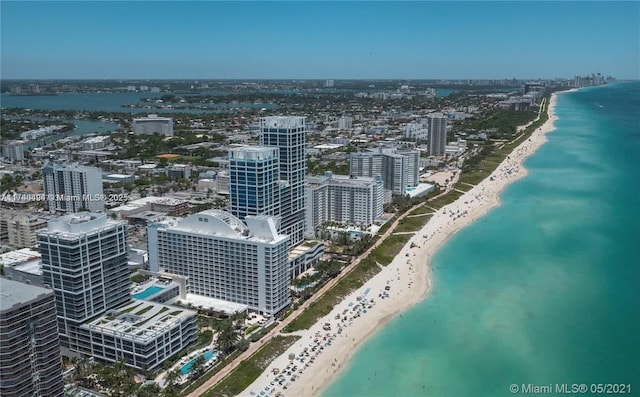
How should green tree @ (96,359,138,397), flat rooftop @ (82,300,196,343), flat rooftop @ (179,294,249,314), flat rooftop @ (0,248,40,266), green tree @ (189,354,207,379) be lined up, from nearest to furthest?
green tree @ (96,359,138,397), green tree @ (189,354,207,379), flat rooftop @ (82,300,196,343), flat rooftop @ (179,294,249,314), flat rooftop @ (0,248,40,266)

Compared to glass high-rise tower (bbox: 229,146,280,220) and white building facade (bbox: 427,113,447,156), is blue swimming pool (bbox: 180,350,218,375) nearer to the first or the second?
glass high-rise tower (bbox: 229,146,280,220)

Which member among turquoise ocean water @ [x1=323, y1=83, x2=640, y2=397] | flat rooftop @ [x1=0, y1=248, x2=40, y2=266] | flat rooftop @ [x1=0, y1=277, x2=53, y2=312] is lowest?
turquoise ocean water @ [x1=323, y1=83, x2=640, y2=397]

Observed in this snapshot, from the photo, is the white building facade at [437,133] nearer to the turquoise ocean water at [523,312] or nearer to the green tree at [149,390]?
the turquoise ocean water at [523,312]

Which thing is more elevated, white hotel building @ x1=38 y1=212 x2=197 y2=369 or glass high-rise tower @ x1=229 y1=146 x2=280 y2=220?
glass high-rise tower @ x1=229 y1=146 x2=280 y2=220

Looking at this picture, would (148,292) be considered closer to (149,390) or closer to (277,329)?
(277,329)

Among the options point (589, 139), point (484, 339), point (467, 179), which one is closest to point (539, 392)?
point (484, 339)

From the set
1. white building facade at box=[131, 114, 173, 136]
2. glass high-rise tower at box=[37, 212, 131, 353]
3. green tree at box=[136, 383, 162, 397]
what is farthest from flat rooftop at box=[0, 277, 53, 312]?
white building facade at box=[131, 114, 173, 136]
